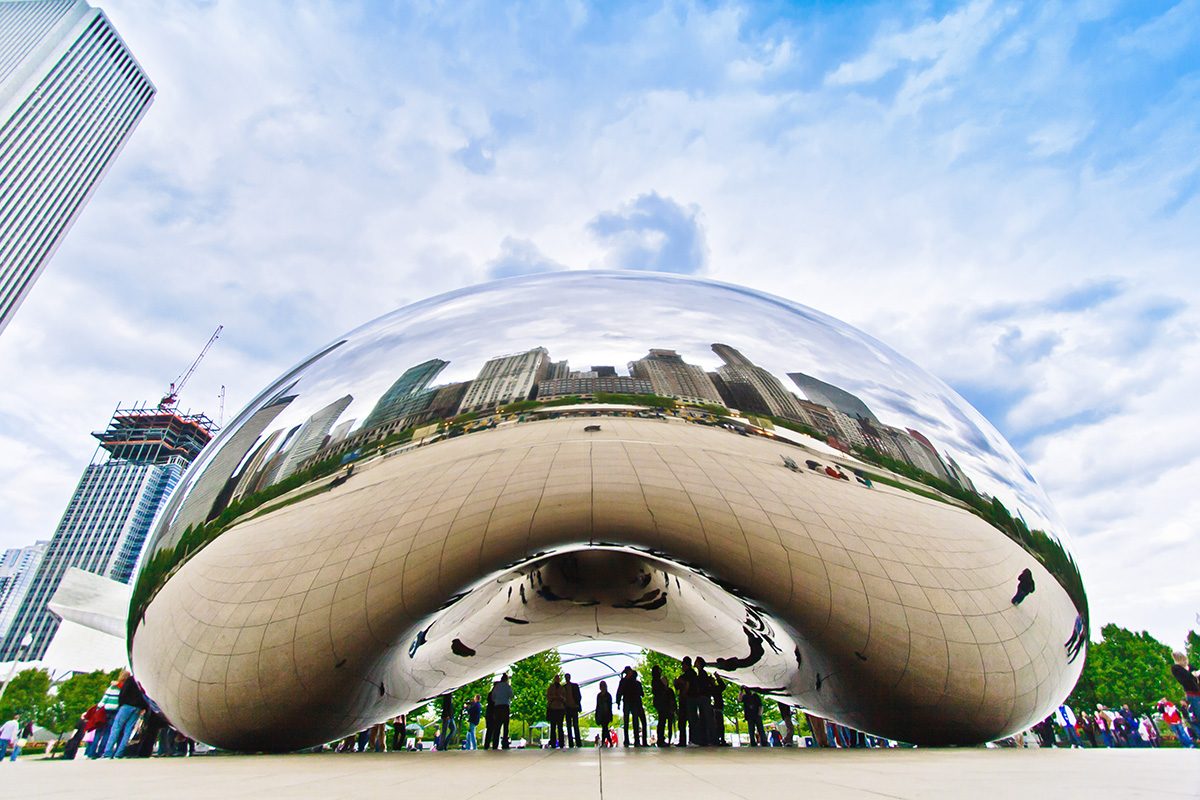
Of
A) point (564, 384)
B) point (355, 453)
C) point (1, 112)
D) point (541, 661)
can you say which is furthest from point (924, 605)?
point (1, 112)

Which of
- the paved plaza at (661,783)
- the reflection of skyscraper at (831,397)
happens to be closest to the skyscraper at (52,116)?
the paved plaza at (661,783)

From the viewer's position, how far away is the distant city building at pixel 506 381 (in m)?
4.39

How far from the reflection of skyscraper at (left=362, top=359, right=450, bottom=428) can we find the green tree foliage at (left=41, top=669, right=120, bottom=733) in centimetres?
6614

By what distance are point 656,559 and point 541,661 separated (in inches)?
1291

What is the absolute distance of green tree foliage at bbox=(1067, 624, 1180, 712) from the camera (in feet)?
132

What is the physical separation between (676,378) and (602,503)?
109cm

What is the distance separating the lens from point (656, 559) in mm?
5543

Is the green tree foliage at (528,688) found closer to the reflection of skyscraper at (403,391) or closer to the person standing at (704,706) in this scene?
the person standing at (704,706)

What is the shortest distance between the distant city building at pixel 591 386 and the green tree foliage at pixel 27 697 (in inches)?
2834

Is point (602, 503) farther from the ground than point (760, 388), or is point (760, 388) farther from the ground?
point (760, 388)

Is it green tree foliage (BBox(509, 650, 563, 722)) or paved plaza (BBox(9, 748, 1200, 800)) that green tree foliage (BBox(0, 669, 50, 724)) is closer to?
green tree foliage (BBox(509, 650, 563, 722))

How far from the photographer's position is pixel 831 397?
4.56 meters

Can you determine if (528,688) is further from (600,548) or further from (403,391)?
(403,391)

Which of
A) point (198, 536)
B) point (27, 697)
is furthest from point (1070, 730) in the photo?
point (27, 697)
